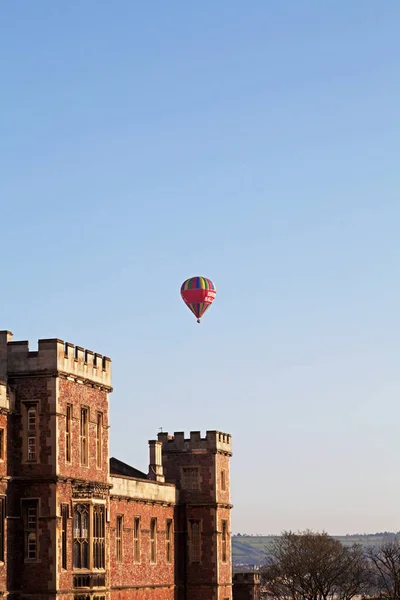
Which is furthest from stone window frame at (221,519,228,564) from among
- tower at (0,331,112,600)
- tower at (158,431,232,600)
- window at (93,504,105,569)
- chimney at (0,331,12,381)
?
chimney at (0,331,12,381)

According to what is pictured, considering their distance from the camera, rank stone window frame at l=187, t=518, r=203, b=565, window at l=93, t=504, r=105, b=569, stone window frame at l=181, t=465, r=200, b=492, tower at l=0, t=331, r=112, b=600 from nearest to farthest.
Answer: tower at l=0, t=331, r=112, b=600, window at l=93, t=504, r=105, b=569, stone window frame at l=187, t=518, r=203, b=565, stone window frame at l=181, t=465, r=200, b=492

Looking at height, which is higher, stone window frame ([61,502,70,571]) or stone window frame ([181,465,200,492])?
stone window frame ([181,465,200,492])

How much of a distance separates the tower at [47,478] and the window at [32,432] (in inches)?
1.6

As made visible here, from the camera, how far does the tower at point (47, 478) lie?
50.1 meters

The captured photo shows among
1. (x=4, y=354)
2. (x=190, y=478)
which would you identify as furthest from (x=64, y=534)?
(x=190, y=478)

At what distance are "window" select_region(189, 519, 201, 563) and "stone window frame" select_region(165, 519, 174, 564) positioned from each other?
7.02 ft

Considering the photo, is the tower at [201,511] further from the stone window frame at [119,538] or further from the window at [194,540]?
the stone window frame at [119,538]

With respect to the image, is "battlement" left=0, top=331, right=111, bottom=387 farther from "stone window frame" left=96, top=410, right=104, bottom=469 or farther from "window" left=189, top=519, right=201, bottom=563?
"window" left=189, top=519, right=201, bottom=563

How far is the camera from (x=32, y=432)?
51125mm

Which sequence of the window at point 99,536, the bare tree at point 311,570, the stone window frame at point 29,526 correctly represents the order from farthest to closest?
the bare tree at point 311,570
the window at point 99,536
the stone window frame at point 29,526

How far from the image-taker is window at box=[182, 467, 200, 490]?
236 ft

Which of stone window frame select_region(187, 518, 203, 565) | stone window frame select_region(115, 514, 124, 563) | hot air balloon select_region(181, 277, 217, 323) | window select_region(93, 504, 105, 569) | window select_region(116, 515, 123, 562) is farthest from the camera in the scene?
hot air balloon select_region(181, 277, 217, 323)

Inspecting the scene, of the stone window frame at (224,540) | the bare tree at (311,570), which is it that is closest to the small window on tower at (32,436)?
the stone window frame at (224,540)

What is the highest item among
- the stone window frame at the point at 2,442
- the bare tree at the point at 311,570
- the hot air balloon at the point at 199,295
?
the hot air balloon at the point at 199,295
